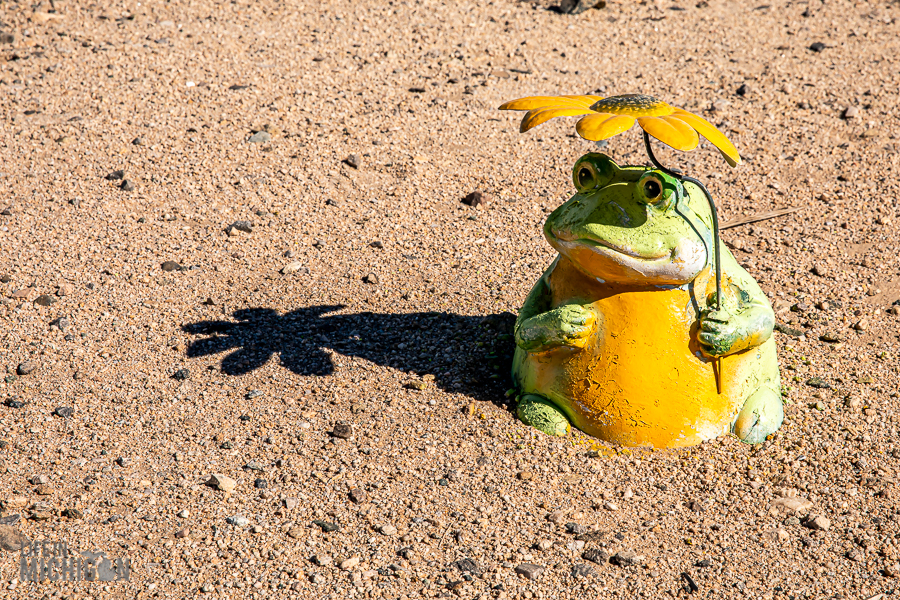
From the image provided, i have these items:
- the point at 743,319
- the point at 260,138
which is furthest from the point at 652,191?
the point at 260,138

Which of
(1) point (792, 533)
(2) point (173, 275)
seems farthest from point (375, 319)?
(1) point (792, 533)

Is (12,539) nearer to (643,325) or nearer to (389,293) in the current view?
(389,293)

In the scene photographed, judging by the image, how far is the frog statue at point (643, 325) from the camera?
3.63 meters

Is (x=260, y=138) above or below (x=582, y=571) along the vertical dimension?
below

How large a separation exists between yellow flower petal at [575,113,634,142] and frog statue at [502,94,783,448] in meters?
0.30

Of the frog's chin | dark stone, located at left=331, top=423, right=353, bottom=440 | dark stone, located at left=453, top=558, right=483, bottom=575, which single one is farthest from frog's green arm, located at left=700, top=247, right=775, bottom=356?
dark stone, located at left=331, top=423, right=353, bottom=440

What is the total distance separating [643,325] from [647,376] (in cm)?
22

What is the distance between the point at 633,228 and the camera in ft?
11.8

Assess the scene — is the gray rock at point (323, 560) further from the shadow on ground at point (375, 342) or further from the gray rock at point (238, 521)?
the shadow on ground at point (375, 342)

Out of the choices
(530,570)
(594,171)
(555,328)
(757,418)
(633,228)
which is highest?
(594,171)

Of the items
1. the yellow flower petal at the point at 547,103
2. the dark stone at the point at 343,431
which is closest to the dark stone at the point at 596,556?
the dark stone at the point at 343,431

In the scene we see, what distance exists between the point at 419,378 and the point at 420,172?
2.23 meters

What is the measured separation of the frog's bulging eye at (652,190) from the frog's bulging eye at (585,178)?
24 cm

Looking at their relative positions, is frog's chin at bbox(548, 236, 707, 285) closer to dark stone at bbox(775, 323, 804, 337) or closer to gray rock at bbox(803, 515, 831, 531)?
gray rock at bbox(803, 515, 831, 531)
